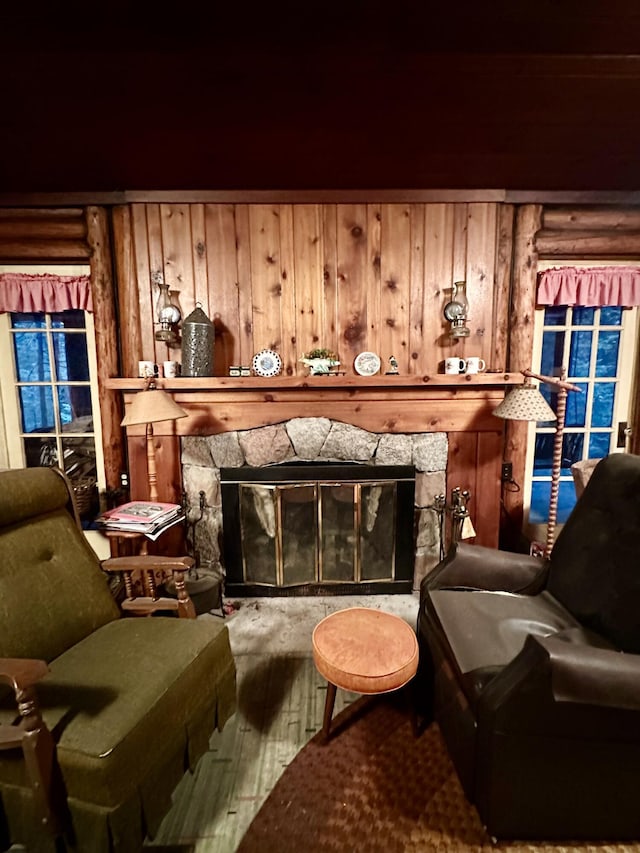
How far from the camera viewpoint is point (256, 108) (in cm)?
184

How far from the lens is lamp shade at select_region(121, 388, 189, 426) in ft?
6.97

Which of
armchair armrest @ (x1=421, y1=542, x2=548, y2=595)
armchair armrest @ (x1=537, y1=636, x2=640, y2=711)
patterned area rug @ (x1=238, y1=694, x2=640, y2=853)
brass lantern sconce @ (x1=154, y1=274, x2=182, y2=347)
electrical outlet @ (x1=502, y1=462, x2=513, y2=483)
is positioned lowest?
patterned area rug @ (x1=238, y1=694, x2=640, y2=853)

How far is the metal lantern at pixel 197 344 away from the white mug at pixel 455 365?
1.46m

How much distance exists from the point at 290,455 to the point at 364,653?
139 centimetres

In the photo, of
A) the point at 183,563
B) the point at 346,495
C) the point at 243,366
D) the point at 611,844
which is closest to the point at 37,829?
the point at 183,563

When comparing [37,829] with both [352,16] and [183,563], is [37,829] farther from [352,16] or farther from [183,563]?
[352,16]

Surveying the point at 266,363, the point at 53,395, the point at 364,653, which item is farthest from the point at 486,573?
the point at 53,395

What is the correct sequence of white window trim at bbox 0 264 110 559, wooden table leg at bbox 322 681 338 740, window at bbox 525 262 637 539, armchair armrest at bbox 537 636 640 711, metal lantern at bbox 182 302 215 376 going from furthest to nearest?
window at bbox 525 262 637 539 → white window trim at bbox 0 264 110 559 → metal lantern at bbox 182 302 215 376 → wooden table leg at bbox 322 681 338 740 → armchair armrest at bbox 537 636 640 711

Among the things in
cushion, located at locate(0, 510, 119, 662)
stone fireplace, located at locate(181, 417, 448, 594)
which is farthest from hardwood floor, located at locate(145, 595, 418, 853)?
cushion, located at locate(0, 510, 119, 662)

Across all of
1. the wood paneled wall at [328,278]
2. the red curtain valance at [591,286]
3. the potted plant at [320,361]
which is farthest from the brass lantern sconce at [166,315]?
the red curtain valance at [591,286]

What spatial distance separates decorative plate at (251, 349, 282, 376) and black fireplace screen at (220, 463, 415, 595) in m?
0.60

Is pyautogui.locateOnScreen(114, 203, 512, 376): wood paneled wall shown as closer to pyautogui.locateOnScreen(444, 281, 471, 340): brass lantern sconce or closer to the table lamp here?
pyautogui.locateOnScreen(444, 281, 471, 340): brass lantern sconce

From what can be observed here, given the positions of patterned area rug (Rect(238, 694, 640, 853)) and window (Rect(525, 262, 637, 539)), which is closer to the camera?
patterned area rug (Rect(238, 694, 640, 853))

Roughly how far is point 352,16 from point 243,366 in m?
1.72
